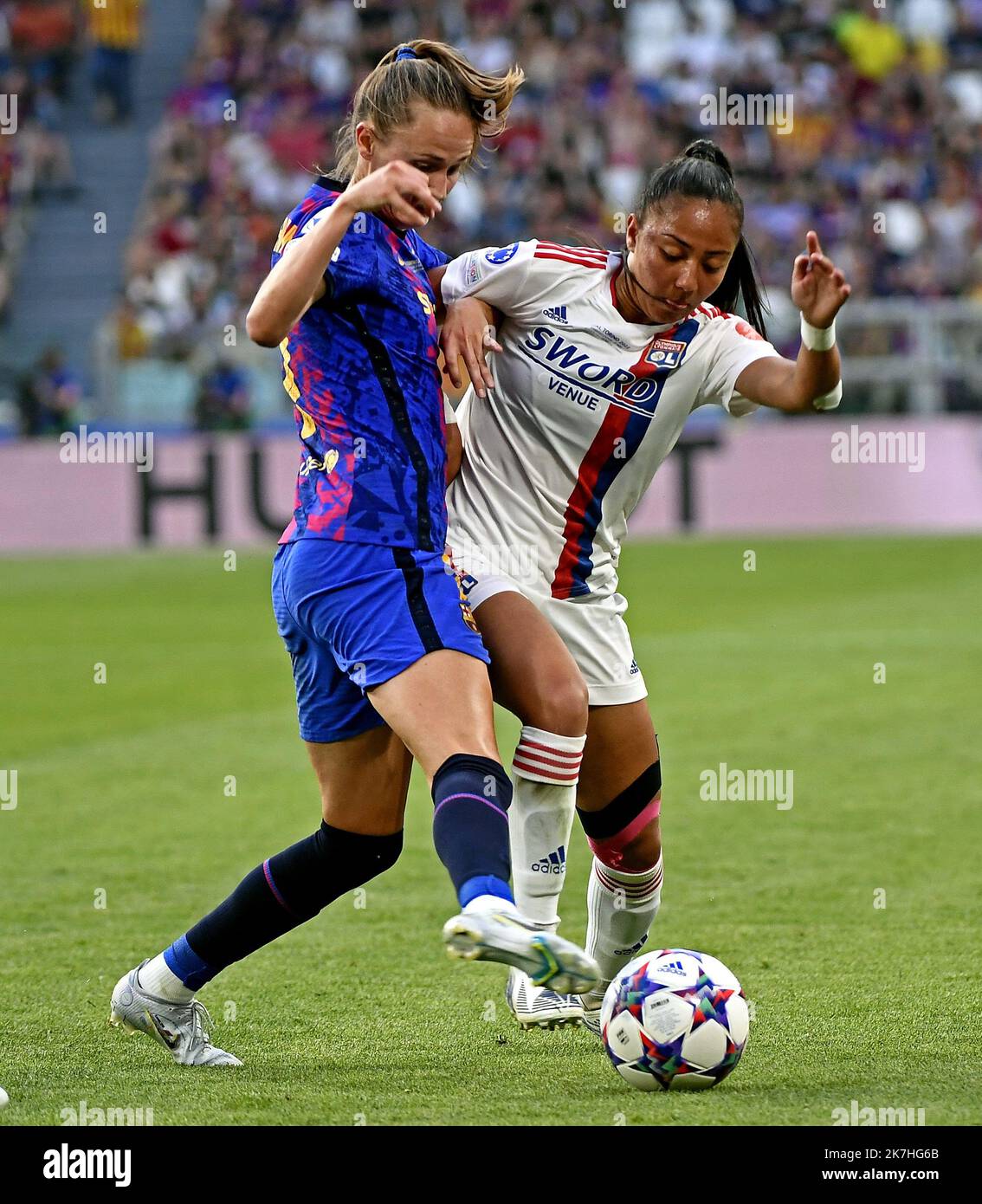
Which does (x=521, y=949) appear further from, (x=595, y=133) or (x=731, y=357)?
(x=595, y=133)

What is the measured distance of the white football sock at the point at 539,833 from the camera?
172 inches

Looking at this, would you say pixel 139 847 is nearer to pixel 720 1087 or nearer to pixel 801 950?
pixel 801 950

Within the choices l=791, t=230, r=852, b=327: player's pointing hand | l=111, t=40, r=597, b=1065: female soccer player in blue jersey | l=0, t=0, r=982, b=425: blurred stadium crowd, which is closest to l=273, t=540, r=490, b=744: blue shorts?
l=111, t=40, r=597, b=1065: female soccer player in blue jersey

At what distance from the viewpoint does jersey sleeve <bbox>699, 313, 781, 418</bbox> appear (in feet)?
14.9

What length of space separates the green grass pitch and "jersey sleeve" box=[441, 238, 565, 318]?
5.85ft

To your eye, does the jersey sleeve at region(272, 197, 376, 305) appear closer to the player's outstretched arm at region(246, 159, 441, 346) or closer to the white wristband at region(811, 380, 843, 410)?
the player's outstretched arm at region(246, 159, 441, 346)

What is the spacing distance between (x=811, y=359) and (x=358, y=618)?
48.0 inches

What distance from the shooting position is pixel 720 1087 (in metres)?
4.05

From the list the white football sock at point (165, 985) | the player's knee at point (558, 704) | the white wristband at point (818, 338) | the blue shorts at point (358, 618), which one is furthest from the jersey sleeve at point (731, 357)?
the white football sock at point (165, 985)

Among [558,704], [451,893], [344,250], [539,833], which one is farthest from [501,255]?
[451,893]

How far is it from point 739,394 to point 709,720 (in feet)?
18.5

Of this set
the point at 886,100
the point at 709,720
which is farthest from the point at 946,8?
the point at 709,720

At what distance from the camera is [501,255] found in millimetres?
4539

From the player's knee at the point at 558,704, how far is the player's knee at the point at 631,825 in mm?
447
